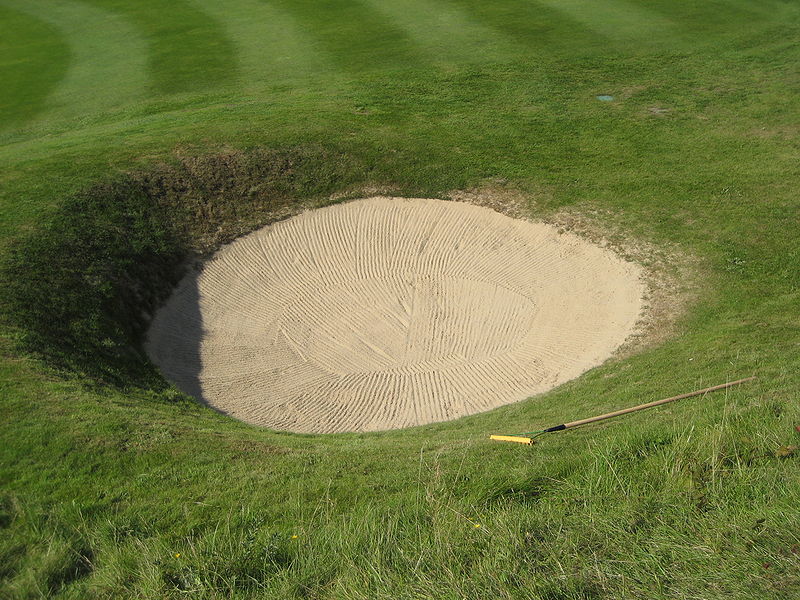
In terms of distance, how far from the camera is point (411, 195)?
17500 mm

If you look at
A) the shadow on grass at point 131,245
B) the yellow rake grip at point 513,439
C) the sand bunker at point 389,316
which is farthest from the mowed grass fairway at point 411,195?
the sand bunker at point 389,316

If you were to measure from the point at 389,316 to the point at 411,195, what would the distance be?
399 centimetres

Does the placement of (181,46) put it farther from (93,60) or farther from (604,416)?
(604,416)

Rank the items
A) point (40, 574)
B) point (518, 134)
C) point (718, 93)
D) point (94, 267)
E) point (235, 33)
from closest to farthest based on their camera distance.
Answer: point (40, 574) < point (94, 267) < point (518, 134) < point (718, 93) < point (235, 33)

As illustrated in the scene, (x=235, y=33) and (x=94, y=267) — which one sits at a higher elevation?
(x=235, y=33)

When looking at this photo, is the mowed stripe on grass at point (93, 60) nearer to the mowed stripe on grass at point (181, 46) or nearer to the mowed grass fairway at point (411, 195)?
the mowed grass fairway at point (411, 195)

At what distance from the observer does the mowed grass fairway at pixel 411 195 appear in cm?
593

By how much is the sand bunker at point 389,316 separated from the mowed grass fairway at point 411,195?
84 cm

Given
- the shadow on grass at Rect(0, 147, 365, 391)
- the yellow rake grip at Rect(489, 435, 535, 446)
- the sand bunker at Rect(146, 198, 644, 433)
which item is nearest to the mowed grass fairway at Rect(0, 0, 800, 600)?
the shadow on grass at Rect(0, 147, 365, 391)

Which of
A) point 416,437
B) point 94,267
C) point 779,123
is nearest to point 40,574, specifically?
point 416,437

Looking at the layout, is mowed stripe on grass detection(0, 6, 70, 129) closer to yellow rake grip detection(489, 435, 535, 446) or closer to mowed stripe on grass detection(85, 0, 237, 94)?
mowed stripe on grass detection(85, 0, 237, 94)

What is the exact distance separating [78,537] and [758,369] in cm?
895

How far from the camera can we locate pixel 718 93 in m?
22.2

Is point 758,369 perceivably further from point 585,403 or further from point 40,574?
point 40,574
